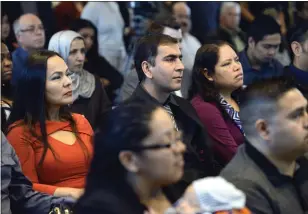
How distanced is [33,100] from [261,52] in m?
1.99

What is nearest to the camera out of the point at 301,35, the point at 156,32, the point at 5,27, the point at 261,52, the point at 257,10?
the point at 301,35

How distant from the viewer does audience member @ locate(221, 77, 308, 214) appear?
2215 millimetres

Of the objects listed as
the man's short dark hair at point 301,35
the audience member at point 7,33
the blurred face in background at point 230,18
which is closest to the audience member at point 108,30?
the audience member at point 7,33

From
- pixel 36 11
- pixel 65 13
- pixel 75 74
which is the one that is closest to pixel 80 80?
pixel 75 74

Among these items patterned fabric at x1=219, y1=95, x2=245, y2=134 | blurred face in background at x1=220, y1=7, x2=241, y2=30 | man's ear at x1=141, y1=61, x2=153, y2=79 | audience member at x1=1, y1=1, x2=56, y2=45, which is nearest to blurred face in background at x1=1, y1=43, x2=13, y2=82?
man's ear at x1=141, y1=61, x2=153, y2=79

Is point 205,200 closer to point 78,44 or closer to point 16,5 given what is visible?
point 78,44

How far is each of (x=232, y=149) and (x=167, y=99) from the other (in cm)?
36

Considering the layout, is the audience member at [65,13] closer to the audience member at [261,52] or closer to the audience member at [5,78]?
the audience member at [261,52]

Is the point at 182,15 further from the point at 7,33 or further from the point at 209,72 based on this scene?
the point at 209,72

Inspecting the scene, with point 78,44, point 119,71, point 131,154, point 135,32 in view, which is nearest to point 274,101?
point 131,154

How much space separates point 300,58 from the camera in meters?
3.69

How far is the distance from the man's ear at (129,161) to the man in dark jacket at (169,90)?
106cm

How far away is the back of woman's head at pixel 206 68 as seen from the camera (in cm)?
327

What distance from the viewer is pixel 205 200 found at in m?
1.73
